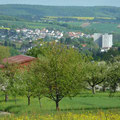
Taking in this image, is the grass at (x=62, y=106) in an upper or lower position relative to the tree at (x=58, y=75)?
lower

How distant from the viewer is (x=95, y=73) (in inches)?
1818

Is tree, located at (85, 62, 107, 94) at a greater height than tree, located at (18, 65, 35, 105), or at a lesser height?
lesser

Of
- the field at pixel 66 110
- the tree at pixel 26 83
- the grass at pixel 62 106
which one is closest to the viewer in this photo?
the field at pixel 66 110

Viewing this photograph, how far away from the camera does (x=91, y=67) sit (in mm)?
47125

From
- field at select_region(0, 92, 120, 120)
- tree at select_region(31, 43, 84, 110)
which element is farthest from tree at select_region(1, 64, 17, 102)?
tree at select_region(31, 43, 84, 110)

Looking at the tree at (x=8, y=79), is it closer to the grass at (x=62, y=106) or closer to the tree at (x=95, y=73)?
the grass at (x=62, y=106)

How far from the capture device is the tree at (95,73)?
45.5 meters

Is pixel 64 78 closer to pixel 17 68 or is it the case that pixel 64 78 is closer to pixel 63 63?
pixel 63 63

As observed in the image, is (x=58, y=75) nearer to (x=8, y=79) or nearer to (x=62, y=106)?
(x=62, y=106)

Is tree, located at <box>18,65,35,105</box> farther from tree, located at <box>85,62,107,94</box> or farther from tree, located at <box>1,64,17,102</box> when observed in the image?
tree, located at <box>85,62,107,94</box>

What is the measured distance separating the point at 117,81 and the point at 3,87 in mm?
10986

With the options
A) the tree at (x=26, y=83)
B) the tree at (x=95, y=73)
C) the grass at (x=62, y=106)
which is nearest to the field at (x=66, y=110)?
the grass at (x=62, y=106)

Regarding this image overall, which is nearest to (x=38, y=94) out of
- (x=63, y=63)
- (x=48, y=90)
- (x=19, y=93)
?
(x=48, y=90)

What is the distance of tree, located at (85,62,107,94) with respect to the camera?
45500 millimetres
